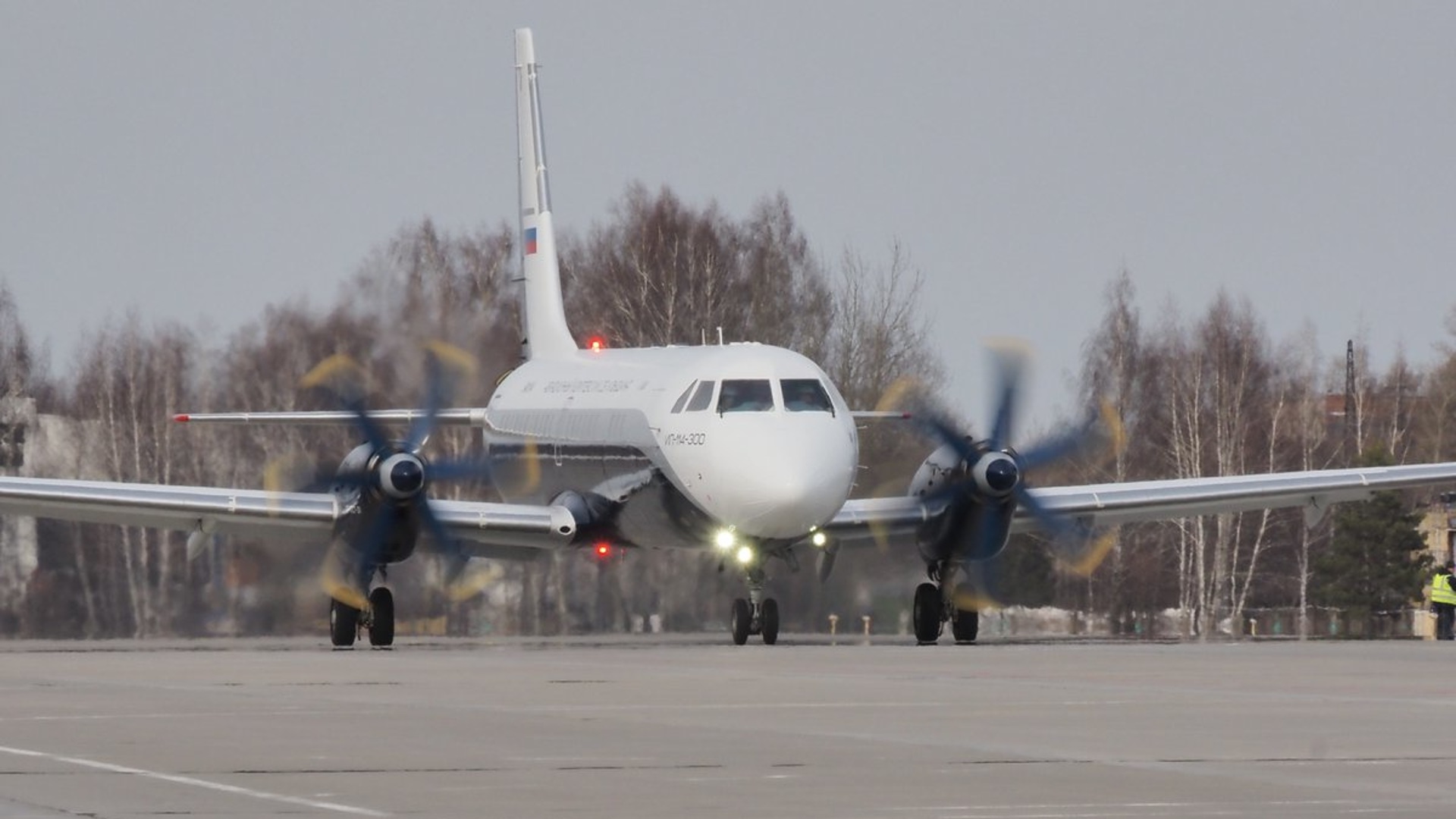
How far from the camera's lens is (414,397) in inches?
1807

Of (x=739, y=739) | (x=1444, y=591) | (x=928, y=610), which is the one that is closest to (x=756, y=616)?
(x=928, y=610)

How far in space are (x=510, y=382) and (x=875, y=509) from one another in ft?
24.8

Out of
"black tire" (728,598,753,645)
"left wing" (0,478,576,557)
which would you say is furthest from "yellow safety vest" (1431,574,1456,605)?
"left wing" (0,478,576,557)

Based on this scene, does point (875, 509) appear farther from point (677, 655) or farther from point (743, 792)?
point (743, 792)

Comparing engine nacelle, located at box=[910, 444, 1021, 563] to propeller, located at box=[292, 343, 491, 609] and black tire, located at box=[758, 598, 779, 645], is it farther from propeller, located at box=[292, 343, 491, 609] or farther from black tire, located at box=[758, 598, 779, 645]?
propeller, located at box=[292, 343, 491, 609]

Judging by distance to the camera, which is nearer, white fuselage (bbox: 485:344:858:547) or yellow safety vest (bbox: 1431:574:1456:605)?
white fuselage (bbox: 485:344:858:547)

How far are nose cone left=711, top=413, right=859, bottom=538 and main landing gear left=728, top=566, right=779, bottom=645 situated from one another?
1439 mm

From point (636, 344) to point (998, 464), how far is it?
33706 mm

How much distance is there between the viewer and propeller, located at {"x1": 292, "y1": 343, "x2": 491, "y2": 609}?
110ft

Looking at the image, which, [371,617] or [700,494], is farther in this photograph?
[371,617]

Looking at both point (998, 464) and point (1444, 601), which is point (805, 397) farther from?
point (1444, 601)

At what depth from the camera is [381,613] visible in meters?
35.1

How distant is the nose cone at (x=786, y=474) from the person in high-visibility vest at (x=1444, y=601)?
38.5 ft

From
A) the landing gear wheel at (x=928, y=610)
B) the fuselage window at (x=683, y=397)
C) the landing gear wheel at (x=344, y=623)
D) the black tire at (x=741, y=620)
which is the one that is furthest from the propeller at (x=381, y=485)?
the landing gear wheel at (x=928, y=610)
